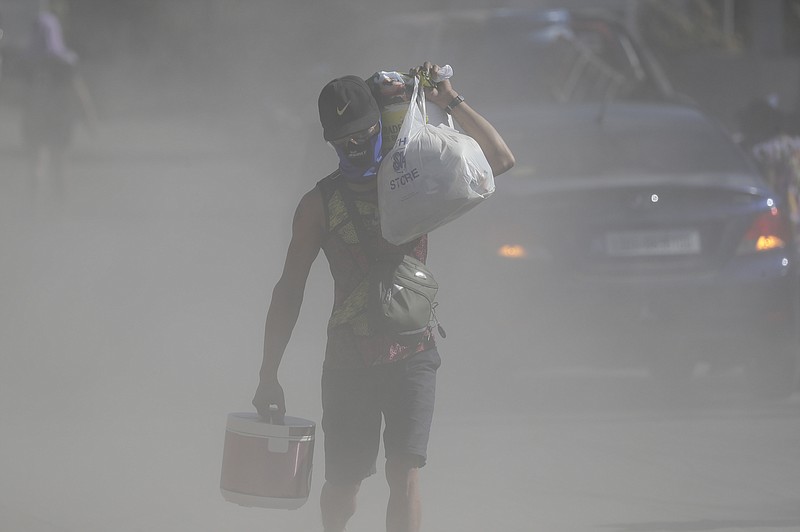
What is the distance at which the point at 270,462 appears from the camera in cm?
481

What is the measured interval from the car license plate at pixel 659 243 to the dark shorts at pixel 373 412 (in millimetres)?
3632

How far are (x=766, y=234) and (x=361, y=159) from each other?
428 centimetres

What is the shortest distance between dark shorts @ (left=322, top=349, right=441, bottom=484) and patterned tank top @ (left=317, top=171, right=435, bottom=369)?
4 centimetres

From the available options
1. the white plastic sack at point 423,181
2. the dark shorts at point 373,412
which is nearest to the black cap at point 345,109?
the white plastic sack at point 423,181

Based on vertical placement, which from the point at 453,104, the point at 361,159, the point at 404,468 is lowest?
the point at 404,468

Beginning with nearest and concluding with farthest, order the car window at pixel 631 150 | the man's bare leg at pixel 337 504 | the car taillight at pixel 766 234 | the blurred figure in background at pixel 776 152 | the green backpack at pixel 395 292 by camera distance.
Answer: the green backpack at pixel 395 292, the man's bare leg at pixel 337 504, the car taillight at pixel 766 234, the car window at pixel 631 150, the blurred figure in background at pixel 776 152

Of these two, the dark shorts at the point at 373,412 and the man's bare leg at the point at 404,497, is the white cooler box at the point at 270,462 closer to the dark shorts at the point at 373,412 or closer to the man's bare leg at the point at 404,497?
the dark shorts at the point at 373,412

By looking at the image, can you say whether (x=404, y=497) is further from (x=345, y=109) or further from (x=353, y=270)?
(x=345, y=109)

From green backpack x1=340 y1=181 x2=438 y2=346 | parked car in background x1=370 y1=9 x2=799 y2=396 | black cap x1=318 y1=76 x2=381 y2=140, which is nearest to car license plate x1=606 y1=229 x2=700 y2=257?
parked car in background x1=370 y1=9 x2=799 y2=396

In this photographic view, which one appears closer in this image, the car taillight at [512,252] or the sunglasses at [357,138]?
the sunglasses at [357,138]

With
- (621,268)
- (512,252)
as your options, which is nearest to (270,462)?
(512,252)

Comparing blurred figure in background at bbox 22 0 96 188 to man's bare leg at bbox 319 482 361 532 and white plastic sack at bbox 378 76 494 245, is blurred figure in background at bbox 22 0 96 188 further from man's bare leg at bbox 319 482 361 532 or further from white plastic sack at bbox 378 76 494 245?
white plastic sack at bbox 378 76 494 245

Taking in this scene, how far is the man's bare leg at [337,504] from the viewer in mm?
4996

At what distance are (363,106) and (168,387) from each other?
4.51 meters
